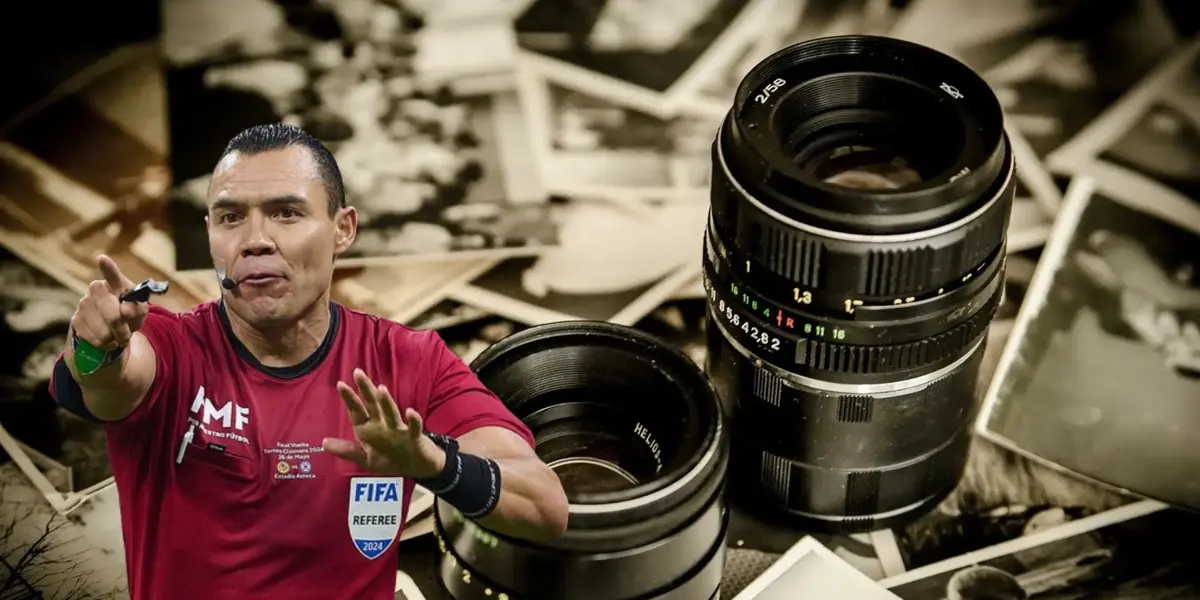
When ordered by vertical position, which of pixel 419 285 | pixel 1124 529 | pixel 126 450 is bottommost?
pixel 1124 529

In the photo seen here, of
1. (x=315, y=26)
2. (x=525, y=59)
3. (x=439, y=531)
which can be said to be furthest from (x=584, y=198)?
(x=439, y=531)

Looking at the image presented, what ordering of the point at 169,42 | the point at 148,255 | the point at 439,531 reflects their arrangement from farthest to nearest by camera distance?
the point at 169,42
the point at 148,255
the point at 439,531

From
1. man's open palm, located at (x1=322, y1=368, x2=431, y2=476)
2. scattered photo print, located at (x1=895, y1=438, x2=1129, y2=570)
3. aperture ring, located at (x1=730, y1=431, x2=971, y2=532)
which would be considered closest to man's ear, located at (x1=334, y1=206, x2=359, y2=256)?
man's open palm, located at (x1=322, y1=368, x2=431, y2=476)

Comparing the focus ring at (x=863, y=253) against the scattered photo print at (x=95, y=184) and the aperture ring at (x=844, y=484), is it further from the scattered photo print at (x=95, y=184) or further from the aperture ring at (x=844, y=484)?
the scattered photo print at (x=95, y=184)

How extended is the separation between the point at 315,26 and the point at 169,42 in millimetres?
115

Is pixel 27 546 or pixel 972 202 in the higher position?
pixel 972 202

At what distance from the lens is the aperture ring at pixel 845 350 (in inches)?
38.9

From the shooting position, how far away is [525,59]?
1.37 meters

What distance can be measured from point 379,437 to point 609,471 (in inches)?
11.2

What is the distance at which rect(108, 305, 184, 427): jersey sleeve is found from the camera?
2.70 ft

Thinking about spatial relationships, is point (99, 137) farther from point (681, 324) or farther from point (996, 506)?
point (996, 506)

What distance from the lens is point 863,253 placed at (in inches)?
36.7

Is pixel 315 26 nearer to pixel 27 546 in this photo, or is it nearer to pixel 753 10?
pixel 753 10

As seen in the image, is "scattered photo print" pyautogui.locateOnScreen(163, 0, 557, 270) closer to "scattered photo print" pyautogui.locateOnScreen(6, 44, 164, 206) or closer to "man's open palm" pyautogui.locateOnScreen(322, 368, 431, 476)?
"scattered photo print" pyautogui.locateOnScreen(6, 44, 164, 206)
